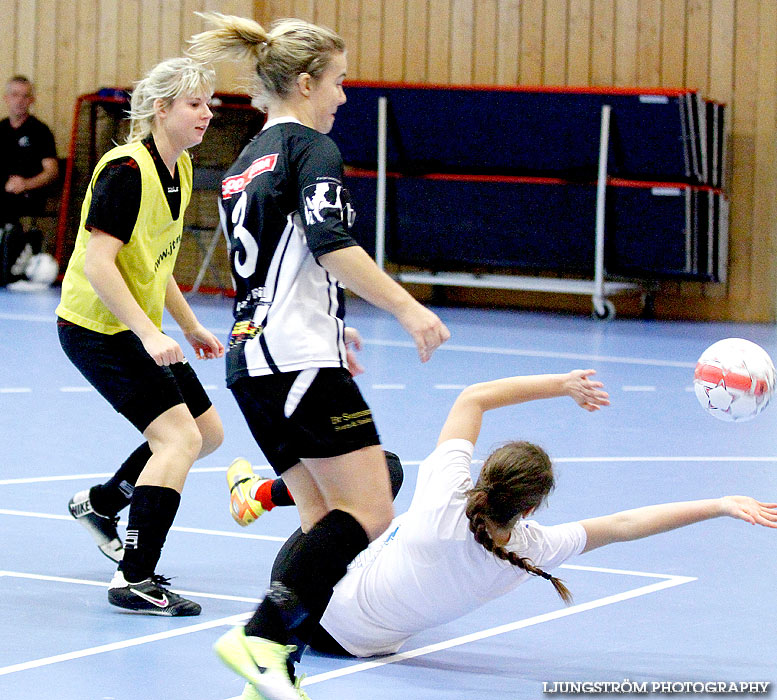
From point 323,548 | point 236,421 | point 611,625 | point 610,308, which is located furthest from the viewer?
point 610,308

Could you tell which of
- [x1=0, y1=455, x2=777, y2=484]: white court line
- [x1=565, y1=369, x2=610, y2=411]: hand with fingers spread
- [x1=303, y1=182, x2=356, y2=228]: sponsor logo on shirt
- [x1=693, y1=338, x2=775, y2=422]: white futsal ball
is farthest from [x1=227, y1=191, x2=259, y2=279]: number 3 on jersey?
[x1=0, y1=455, x2=777, y2=484]: white court line

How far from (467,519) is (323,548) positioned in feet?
1.24

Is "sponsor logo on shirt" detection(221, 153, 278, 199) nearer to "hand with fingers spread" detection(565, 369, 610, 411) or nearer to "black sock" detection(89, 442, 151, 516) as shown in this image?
"hand with fingers spread" detection(565, 369, 610, 411)

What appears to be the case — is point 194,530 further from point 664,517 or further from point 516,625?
point 664,517

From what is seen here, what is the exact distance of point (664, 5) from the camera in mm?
13094

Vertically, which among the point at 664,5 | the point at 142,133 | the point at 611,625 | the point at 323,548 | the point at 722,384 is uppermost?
the point at 664,5

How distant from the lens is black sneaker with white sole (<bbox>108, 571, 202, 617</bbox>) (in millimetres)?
3941

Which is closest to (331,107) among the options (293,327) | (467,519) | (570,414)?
(293,327)

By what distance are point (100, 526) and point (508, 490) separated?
5.91 feet

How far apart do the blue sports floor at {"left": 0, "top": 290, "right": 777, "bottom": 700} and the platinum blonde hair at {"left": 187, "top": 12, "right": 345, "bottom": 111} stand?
1.30 metres

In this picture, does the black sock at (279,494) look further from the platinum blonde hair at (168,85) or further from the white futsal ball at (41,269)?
the white futsal ball at (41,269)

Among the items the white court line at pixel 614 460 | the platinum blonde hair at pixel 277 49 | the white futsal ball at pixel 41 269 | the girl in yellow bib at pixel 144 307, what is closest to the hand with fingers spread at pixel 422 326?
the platinum blonde hair at pixel 277 49

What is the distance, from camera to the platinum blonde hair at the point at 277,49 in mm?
3229

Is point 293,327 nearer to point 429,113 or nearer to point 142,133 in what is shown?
point 142,133
